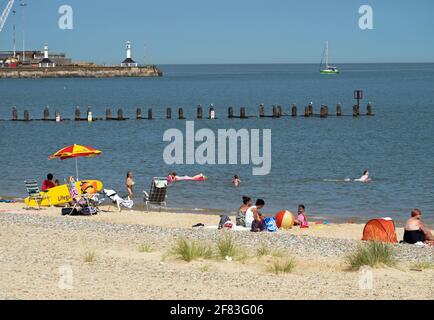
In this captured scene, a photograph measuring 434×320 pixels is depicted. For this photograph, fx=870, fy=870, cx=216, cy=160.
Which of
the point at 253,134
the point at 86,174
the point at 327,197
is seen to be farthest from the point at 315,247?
the point at 253,134

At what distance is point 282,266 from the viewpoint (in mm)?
14516

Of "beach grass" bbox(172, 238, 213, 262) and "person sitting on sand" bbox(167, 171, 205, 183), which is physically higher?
"beach grass" bbox(172, 238, 213, 262)

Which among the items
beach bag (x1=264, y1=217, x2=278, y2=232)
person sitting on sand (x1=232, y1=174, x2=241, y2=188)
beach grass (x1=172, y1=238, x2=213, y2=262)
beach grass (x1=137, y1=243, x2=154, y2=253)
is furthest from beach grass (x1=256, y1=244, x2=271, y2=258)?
person sitting on sand (x1=232, y1=174, x2=241, y2=188)

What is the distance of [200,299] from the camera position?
12094 mm

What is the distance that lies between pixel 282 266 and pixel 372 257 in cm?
166

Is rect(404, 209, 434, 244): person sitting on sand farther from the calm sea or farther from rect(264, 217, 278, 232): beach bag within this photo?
Result: the calm sea

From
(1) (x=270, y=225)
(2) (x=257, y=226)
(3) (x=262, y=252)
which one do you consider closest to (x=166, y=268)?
(3) (x=262, y=252)

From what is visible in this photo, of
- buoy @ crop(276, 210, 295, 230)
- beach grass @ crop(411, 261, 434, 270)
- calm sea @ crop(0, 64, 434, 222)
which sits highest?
beach grass @ crop(411, 261, 434, 270)

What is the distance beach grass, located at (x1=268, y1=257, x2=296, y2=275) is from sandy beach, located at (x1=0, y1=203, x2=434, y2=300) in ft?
0.31

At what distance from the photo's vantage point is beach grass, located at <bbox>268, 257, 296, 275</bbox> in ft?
47.3

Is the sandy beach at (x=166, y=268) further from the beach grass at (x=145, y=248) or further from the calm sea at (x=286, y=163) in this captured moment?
the calm sea at (x=286, y=163)

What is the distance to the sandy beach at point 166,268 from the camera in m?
12.6

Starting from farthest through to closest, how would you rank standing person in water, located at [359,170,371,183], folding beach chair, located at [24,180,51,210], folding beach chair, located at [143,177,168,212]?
standing person in water, located at [359,170,371,183] → folding beach chair, located at [143,177,168,212] → folding beach chair, located at [24,180,51,210]

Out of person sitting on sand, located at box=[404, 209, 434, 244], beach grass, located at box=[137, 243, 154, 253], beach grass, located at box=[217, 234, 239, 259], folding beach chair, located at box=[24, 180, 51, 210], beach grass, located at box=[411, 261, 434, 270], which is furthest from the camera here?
folding beach chair, located at box=[24, 180, 51, 210]
